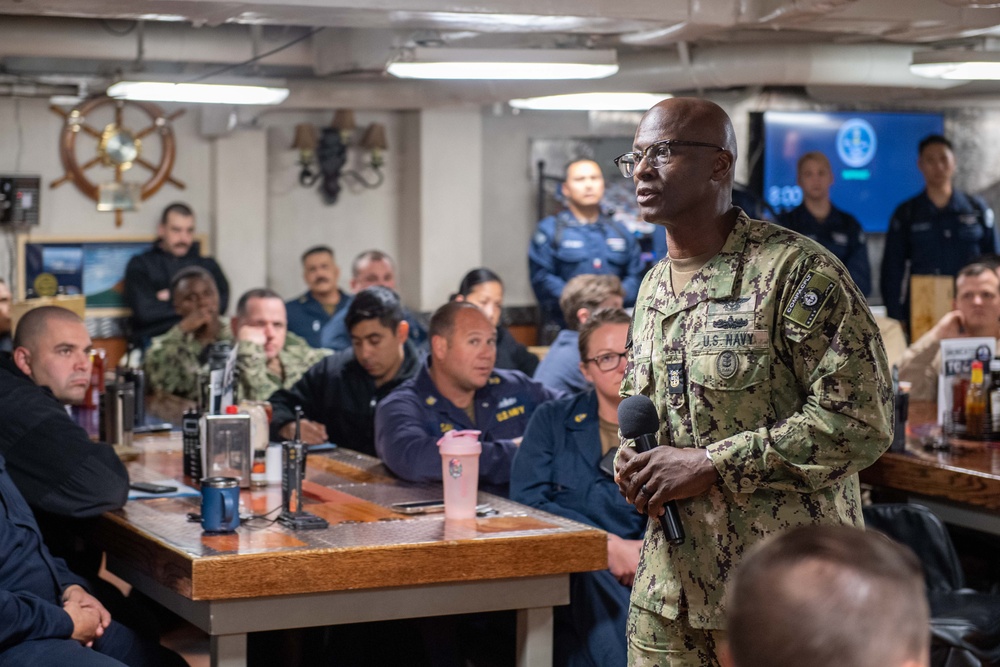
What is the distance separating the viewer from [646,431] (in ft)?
7.45

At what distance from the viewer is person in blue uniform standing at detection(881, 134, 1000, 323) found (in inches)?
307

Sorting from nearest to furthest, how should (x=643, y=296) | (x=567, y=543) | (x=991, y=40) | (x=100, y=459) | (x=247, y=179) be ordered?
(x=643, y=296)
(x=567, y=543)
(x=100, y=459)
(x=991, y=40)
(x=247, y=179)

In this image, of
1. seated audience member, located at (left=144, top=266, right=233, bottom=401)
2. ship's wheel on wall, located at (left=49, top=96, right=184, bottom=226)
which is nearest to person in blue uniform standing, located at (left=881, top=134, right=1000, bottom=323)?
seated audience member, located at (left=144, top=266, right=233, bottom=401)

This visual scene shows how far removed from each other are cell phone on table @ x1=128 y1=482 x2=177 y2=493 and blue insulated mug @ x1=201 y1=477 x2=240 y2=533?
2.14 feet

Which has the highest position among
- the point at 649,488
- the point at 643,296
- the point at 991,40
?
the point at 991,40

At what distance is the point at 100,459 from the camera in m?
3.40

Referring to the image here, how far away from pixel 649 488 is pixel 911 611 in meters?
1.01

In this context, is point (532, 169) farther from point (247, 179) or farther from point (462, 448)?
point (462, 448)

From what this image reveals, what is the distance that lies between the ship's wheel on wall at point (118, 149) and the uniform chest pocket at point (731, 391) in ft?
22.1

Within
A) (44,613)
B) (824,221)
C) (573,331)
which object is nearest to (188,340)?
(573,331)

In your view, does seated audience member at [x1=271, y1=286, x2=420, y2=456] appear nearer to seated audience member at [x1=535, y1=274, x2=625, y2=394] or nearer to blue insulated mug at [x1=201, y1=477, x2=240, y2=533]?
seated audience member at [x1=535, y1=274, x2=625, y2=394]

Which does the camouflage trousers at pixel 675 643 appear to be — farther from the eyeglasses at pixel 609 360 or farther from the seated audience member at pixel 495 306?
the seated audience member at pixel 495 306

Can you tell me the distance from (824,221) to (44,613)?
233 inches

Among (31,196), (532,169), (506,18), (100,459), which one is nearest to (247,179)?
(31,196)
